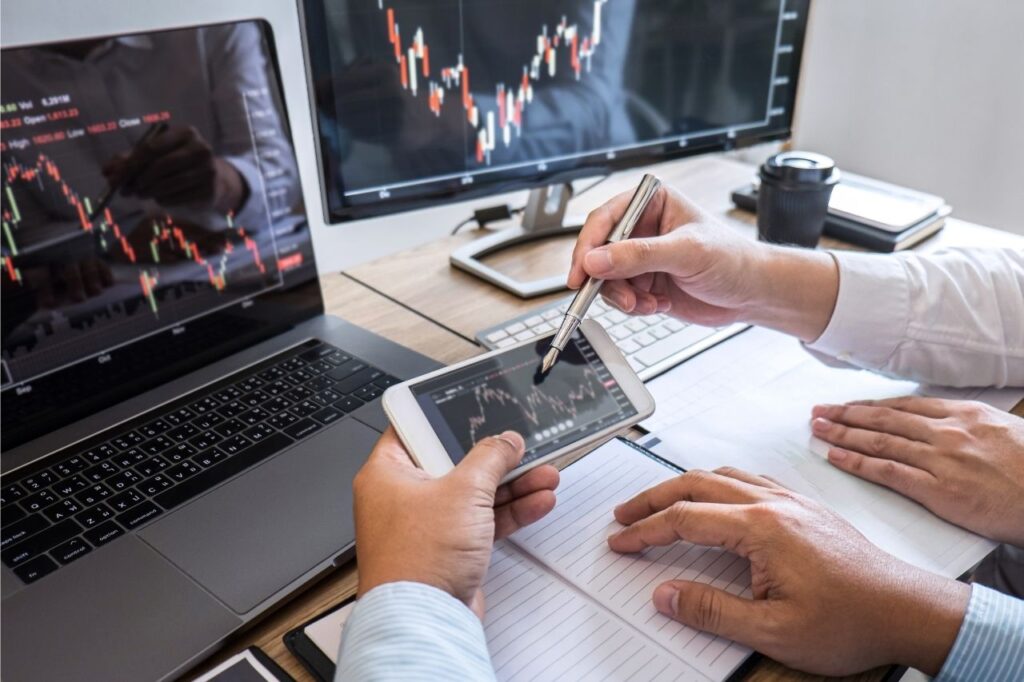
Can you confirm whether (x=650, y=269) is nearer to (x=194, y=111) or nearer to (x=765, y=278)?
(x=765, y=278)

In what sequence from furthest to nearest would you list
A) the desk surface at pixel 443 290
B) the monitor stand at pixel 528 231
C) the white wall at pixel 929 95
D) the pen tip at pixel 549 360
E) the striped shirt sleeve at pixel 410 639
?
1. the white wall at pixel 929 95
2. the monitor stand at pixel 528 231
3. the desk surface at pixel 443 290
4. the pen tip at pixel 549 360
5. the striped shirt sleeve at pixel 410 639

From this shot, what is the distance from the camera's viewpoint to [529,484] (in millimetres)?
611

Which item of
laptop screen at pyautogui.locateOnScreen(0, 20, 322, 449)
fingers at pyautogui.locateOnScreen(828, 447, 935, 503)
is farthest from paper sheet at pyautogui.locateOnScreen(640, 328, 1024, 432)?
laptop screen at pyautogui.locateOnScreen(0, 20, 322, 449)

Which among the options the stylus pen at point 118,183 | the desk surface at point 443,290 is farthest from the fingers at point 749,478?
the stylus pen at point 118,183

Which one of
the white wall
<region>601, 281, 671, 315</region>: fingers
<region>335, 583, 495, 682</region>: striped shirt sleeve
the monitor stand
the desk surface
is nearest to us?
<region>335, 583, 495, 682</region>: striped shirt sleeve

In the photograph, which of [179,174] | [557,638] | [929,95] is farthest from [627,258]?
[929,95]

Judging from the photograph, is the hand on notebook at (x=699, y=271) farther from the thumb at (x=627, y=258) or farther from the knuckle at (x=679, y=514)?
the knuckle at (x=679, y=514)

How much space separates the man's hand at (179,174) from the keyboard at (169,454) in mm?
173

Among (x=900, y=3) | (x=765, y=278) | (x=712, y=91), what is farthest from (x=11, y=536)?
(x=900, y=3)

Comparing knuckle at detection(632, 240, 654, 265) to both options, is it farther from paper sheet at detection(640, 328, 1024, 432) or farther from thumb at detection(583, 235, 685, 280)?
paper sheet at detection(640, 328, 1024, 432)

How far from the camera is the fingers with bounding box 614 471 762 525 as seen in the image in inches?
23.1

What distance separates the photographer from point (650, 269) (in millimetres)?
734

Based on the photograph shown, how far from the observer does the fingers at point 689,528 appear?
557 millimetres

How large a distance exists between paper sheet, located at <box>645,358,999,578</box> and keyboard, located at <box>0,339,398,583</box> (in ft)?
1.03
